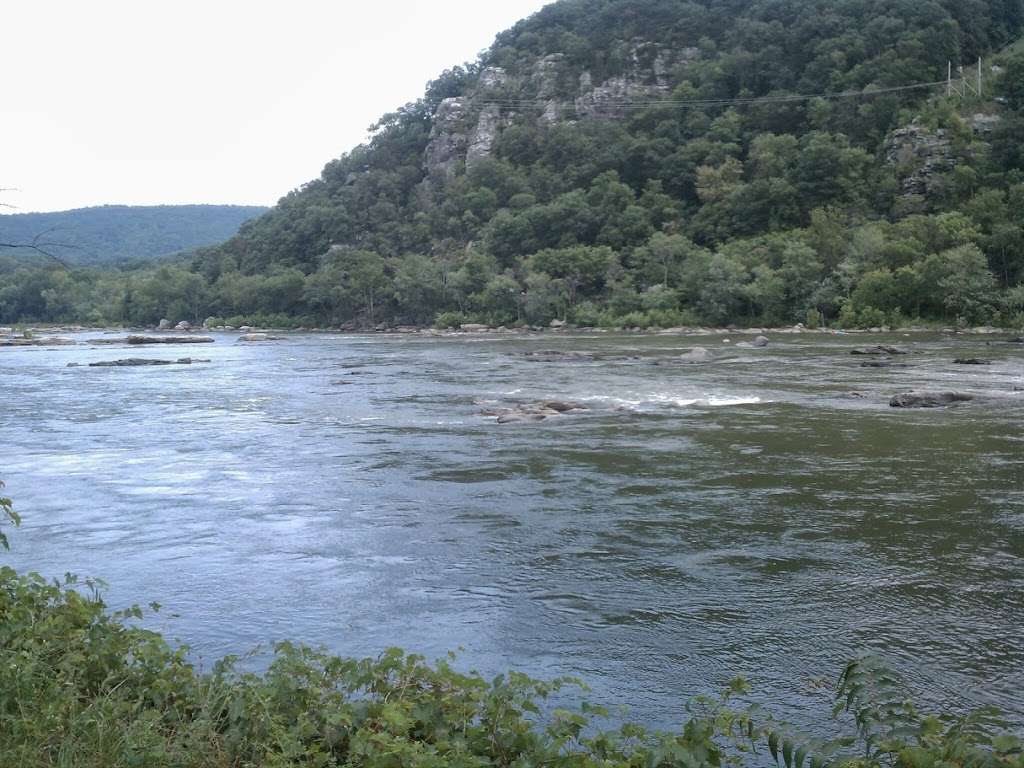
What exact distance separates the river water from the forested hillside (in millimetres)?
52801

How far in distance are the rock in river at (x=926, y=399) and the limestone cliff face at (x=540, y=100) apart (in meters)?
131

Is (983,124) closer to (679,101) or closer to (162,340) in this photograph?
(679,101)

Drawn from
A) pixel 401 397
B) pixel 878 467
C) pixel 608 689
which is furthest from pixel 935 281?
pixel 608 689

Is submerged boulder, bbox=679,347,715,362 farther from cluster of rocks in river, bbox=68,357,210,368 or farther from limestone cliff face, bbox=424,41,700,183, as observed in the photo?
limestone cliff face, bbox=424,41,700,183

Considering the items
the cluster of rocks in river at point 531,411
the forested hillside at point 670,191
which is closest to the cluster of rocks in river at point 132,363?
the cluster of rocks in river at point 531,411

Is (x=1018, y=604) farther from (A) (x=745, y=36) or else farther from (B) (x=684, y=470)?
(A) (x=745, y=36)

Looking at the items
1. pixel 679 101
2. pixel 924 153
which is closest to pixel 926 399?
pixel 924 153

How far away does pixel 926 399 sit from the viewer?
74.5ft

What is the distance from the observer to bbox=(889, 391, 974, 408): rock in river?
888 inches

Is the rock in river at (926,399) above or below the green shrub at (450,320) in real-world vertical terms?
below

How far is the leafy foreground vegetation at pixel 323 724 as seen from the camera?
13.7 feet

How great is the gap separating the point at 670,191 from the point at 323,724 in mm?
122581

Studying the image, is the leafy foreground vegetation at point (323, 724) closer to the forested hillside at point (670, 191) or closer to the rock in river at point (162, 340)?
the forested hillside at point (670, 191)

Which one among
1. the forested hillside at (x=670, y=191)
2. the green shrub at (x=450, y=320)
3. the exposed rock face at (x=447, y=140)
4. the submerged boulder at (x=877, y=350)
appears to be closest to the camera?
the submerged boulder at (x=877, y=350)
